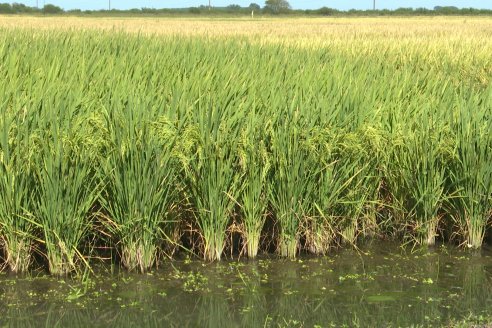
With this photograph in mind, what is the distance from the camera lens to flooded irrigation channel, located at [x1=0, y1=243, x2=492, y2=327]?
4504 millimetres

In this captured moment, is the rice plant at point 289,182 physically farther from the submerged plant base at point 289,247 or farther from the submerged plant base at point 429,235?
the submerged plant base at point 429,235

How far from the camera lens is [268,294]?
495 cm

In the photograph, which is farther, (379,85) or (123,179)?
(379,85)

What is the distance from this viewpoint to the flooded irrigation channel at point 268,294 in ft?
14.8

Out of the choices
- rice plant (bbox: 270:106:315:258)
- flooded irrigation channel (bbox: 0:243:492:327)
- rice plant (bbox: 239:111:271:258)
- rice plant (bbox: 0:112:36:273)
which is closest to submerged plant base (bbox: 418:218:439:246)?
flooded irrigation channel (bbox: 0:243:492:327)

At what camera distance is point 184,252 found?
5.73 m

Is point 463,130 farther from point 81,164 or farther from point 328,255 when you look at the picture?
point 81,164

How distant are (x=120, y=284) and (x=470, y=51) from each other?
34.0ft

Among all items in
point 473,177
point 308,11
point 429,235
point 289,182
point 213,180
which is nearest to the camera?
point 213,180

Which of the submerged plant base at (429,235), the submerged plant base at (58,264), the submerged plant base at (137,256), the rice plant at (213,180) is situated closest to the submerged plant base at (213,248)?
the rice plant at (213,180)

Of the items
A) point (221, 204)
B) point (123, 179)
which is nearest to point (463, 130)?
point (221, 204)

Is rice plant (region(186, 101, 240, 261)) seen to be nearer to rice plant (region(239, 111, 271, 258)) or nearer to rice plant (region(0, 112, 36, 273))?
rice plant (region(239, 111, 271, 258))

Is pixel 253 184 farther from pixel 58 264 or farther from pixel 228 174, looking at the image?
pixel 58 264

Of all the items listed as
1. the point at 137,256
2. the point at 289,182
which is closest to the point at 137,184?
the point at 137,256
